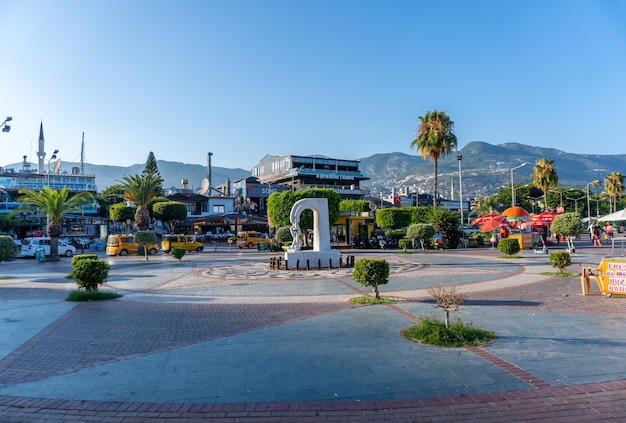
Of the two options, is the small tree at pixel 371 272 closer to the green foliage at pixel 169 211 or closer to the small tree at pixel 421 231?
the small tree at pixel 421 231

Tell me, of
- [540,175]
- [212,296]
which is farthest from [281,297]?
[540,175]

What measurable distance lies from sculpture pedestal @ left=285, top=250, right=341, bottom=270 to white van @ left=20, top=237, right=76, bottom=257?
22.1 metres

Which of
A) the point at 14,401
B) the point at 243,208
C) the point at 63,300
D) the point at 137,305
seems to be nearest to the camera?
the point at 14,401

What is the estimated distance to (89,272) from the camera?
13219 millimetres

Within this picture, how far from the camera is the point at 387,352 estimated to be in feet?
23.5

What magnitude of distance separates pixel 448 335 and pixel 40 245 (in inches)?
1378

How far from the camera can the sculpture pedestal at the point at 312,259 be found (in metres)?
21.6

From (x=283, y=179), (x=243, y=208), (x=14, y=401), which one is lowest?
(x=14, y=401)

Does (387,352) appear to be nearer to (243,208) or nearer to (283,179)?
(243,208)

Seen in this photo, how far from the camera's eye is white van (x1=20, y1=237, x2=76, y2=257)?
111 ft

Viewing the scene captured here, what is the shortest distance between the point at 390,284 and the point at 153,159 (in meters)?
89.3

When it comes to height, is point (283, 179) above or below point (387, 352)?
above

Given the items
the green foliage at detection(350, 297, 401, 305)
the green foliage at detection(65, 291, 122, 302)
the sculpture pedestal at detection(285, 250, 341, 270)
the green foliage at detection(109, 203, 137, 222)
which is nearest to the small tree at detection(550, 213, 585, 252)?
the sculpture pedestal at detection(285, 250, 341, 270)

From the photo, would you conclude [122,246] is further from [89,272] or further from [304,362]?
[304,362]
